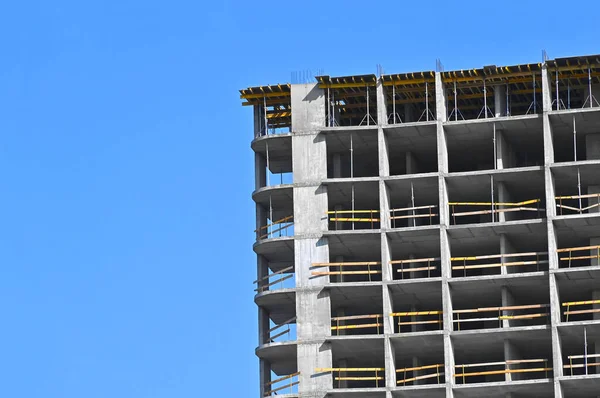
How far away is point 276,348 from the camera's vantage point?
113500mm

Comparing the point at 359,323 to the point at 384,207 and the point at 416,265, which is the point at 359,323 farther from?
the point at 384,207

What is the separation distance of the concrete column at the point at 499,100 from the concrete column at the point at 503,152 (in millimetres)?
1120

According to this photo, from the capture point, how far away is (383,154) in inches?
4505

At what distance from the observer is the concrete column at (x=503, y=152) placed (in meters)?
114

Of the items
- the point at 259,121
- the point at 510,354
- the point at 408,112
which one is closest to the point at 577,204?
the point at 510,354

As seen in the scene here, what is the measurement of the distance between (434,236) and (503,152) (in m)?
6.26

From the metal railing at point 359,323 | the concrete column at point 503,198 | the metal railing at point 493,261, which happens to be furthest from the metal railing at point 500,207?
the metal railing at point 359,323

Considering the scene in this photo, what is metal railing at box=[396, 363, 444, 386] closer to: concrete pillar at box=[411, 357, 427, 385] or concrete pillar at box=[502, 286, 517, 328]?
concrete pillar at box=[411, 357, 427, 385]

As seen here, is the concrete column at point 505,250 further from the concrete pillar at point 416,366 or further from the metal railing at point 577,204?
the concrete pillar at point 416,366

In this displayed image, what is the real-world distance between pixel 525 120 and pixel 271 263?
55.9 feet

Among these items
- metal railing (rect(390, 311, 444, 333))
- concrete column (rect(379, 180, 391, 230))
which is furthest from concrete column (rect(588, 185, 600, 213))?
concrete column (rect(379, 180, 391, 230))

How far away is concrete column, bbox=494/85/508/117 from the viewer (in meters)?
115

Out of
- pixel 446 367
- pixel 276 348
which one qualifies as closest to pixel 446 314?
pixel 446 367

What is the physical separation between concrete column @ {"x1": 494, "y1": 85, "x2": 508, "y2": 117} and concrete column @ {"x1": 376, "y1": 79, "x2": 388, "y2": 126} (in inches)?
249
